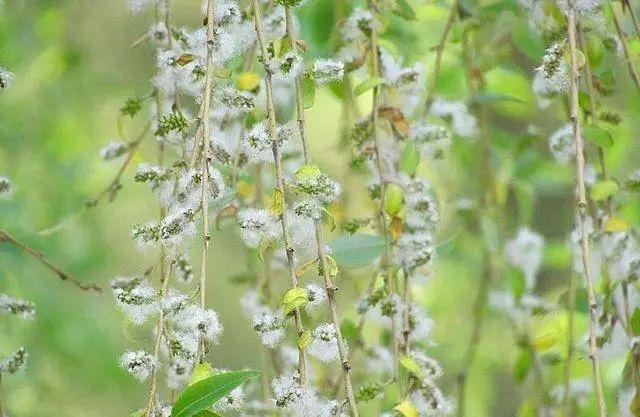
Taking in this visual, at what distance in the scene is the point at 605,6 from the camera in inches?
37.1

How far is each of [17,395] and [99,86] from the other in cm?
57

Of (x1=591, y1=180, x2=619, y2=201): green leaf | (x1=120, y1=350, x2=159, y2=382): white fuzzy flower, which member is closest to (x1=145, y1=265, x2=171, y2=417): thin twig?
(x1=120, y1=350, x2=159, y2=382): white fuzzy flower

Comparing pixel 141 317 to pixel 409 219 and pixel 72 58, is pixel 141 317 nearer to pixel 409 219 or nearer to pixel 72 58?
pixel 409 219

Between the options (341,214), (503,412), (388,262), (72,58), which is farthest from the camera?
(503,412)

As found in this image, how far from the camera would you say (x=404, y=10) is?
3.46 feet

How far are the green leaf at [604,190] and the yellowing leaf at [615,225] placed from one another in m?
0.02

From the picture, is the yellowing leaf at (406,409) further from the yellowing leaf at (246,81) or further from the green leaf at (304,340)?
the yellowing leaf at (246,81)

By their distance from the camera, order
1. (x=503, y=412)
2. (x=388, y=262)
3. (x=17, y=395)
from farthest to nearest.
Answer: (x=503, y=412) < (x=17, y=395) < (x=388, y=262)

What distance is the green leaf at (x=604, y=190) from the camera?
0.91 meters

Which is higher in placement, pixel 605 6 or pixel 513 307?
pixel 605 6

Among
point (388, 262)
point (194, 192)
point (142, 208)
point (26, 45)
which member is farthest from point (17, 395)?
point (194, 192)

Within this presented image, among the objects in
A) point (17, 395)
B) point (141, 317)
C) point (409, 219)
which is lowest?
point (141, 317)

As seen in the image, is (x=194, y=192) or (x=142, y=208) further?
(x=142, y=208)

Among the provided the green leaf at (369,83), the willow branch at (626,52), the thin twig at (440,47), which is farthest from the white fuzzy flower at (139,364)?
the thin twig at (440,47)
